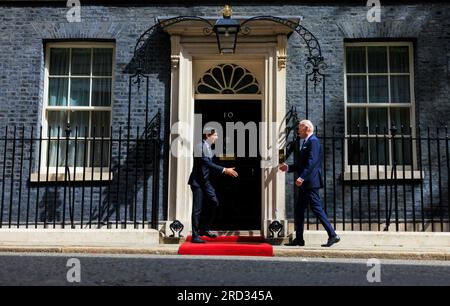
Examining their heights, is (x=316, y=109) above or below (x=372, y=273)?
above

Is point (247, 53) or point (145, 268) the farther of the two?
point (247, 53)

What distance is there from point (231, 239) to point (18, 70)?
4806 mm

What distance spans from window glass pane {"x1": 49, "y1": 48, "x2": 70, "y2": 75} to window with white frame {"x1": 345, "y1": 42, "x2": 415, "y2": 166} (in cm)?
506

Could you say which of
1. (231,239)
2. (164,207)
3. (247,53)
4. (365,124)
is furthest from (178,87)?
(365,124)

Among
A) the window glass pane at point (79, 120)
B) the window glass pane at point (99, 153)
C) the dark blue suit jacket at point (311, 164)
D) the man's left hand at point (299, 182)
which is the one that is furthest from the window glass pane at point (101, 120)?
the man's left hand at point (299, 182)

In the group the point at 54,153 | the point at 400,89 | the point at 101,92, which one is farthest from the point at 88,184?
the point at 400,89

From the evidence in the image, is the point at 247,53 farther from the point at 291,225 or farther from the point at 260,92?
the point at 291,225

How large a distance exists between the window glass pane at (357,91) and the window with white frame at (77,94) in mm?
4268

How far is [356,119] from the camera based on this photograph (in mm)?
9531

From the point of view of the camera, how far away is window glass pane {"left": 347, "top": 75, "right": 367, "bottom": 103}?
31.3 ft

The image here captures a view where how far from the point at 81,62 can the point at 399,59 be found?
573cm

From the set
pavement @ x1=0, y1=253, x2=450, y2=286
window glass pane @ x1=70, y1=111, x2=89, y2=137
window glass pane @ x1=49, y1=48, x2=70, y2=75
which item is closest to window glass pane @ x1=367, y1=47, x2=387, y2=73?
pavement @ x1=0, y1=253, x2=450, y2=286

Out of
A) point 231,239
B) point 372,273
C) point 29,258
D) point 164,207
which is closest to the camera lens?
point 372,273

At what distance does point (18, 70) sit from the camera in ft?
31.2
